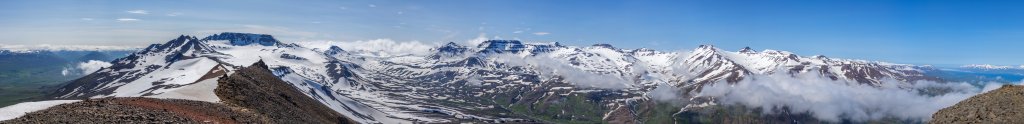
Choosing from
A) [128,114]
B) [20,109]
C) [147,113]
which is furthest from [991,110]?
[20,109]

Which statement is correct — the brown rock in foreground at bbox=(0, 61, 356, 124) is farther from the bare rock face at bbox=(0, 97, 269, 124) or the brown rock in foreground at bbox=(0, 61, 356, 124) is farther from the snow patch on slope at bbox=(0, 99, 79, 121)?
the snow patch on slope at bbox=(0, 99, 79, 121)

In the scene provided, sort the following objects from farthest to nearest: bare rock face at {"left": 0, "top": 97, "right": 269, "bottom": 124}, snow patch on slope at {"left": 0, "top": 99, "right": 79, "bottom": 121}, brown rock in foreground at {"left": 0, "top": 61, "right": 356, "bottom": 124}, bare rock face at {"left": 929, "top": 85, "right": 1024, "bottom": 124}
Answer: brown rock in foreground at {"left": 0, "top": 61, "right": 356, "bottom": 124}
snow patch on slope at {"left": 0, "top": 99, "right": 79, "bottom": 121}
bare rock face at {"left": 0, "top": 97, "right": 269, "bottom": 124}
bare rock face at {"left": 929, "top": 85, "right": 1024, "bottom": 124}

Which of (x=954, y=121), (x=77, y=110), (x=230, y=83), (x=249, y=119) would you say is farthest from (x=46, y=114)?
(x=954, y=121)

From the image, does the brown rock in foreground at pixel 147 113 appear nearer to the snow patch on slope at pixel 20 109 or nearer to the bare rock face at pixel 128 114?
the bare rock face at pixel 128 114

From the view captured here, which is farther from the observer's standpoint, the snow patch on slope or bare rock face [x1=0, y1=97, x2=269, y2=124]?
the snow patch on slope

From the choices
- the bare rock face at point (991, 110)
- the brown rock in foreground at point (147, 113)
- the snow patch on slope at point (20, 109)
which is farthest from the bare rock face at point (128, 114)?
the bare rock face at point (991, 110)

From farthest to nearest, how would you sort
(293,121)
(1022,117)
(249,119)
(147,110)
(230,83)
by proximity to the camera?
(230,83)
(293,121)
(249,119)
(147,110)
(1022,117)

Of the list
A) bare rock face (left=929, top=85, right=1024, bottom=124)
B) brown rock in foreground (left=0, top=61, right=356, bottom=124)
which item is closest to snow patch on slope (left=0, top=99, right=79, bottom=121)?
brown rock in foreground (left=0, top=61, right=356, bottom=124)

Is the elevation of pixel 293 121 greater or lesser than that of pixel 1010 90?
lesser

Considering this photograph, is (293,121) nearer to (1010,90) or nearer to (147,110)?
(147,110)
